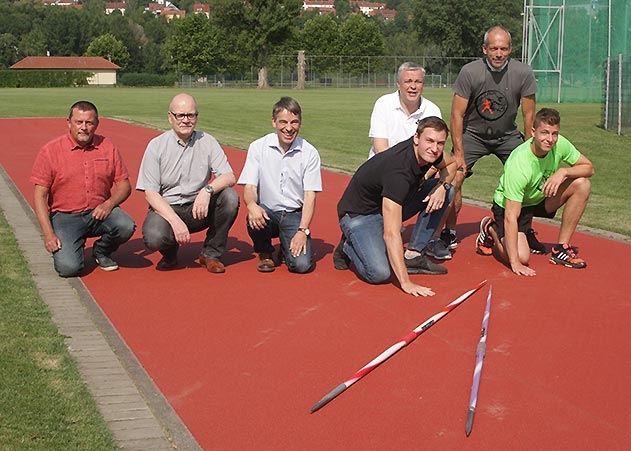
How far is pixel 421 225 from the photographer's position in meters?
7.82

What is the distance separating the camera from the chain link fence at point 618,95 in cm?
2372

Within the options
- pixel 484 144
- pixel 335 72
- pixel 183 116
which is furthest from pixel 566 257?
pixel 335 72

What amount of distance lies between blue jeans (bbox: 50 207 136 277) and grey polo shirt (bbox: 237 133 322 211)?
106cm

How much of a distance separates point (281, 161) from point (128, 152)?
1056 centimetres

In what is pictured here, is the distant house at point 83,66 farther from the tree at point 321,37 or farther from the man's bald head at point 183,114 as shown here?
the man's bald head at point 183,114

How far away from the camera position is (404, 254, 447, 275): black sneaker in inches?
302

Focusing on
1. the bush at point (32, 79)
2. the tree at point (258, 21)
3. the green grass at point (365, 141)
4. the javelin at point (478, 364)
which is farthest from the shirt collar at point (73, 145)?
the tree at point (258, 21)

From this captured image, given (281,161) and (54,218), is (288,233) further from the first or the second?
(54,218)

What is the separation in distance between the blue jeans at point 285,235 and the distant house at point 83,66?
88.6 m

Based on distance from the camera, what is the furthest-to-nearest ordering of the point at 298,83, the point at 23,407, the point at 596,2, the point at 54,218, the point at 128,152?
the point at 298,83 → the point at 596,2 → the point at 128,152 → the point at 54,218 → the point at 23,407

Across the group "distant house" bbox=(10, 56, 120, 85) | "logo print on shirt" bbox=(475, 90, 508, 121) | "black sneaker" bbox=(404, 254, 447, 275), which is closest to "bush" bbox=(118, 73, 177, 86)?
"distant house" bbox=(10, 56, 120, 85)

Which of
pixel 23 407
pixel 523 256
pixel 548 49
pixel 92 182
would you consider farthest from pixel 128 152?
pixel 548 49

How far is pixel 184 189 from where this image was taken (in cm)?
771

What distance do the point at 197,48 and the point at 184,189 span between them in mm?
94031
